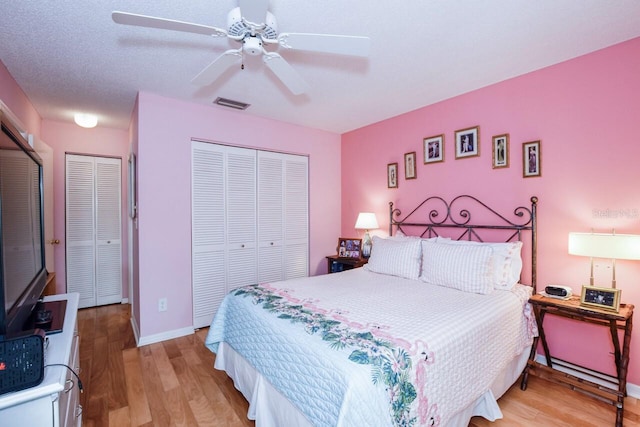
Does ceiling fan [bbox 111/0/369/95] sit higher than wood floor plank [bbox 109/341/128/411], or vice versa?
ceiling fan [bbox 111/0/369/95]

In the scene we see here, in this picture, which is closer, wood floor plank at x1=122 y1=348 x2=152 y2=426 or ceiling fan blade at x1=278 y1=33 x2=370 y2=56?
ceiling fan blade at x1=278 y1=33 x2=370 y2=56

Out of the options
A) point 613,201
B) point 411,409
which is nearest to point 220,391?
point 411,409

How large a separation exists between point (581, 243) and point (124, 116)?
14.8 feet

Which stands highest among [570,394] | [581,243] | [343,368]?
[581,243]

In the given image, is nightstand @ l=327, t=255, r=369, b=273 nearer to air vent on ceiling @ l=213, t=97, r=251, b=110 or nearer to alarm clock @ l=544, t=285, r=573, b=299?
alarm clock @ l=544, t=285, r=573, b=299

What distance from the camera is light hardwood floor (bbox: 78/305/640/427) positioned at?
1.91 meters

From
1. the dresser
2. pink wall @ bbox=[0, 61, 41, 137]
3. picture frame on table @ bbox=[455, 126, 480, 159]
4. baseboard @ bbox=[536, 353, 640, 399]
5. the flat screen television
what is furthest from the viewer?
picture frame on table @ bbox=[455, 126, 480, 159]

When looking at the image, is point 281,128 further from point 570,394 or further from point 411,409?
point 570,394

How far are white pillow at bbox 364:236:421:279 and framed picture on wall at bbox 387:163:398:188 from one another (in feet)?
2.91

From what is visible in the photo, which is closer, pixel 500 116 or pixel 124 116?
pixel 500 116

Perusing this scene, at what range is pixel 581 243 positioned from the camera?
2.05 metres

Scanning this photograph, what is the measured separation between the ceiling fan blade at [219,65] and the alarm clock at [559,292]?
8.55ft

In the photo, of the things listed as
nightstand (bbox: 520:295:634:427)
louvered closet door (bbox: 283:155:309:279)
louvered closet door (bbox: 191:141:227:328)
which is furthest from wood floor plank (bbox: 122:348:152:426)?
nightstand (bbox: 520:295:634:427)

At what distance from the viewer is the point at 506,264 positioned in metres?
2.43
